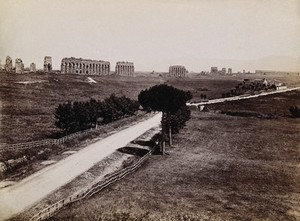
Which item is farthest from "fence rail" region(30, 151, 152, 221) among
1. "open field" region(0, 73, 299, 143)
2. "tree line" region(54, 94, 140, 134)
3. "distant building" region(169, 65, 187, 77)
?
"distant building" region(169, 65, 187, 77)

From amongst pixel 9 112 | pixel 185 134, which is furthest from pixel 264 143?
pixel 9 112

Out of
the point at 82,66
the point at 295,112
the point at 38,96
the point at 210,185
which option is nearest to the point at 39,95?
the point at 38,96

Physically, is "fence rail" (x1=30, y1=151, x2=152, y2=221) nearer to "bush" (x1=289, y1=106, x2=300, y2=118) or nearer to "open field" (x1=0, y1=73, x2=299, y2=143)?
"open field" (x1=0, y1=73, x2=299, y2=143)

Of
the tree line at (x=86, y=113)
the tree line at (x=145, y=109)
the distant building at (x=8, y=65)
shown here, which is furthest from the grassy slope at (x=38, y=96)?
the distant building at (x=8, y=65)

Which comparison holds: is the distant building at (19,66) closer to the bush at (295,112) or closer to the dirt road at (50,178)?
the dirt road at (50,178)

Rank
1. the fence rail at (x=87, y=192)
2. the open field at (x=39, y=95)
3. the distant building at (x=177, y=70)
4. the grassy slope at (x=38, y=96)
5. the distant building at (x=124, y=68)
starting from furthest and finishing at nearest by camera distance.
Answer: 1. the distant building at (x=177, y=70)
2. the distant building at (x=124, y=68)
3. the open field at (x=39, y=95)
4. the grassy slope at (x=38, y=96)
5. the fence rail at (x=87, y=192)

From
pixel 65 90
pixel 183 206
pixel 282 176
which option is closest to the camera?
pixel 183 206

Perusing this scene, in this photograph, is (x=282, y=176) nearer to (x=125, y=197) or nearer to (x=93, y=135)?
(x=125, y=197)
